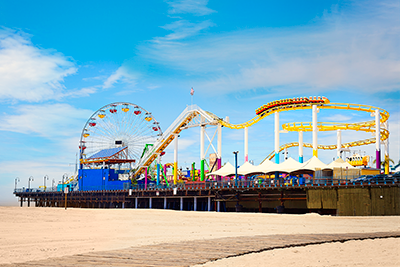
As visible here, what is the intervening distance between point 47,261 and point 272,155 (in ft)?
196

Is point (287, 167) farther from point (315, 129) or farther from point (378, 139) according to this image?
point (378, 139)

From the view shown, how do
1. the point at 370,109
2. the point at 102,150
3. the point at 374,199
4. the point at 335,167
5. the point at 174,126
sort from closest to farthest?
the point at 374,199
the point at 335,167
the point at 370,109
the point at 174,126
the point at 102,150

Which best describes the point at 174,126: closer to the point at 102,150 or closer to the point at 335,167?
the point at 102,150

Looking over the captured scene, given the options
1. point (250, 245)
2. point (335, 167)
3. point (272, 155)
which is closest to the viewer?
point (250, 245)

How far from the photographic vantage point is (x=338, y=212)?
109 ft

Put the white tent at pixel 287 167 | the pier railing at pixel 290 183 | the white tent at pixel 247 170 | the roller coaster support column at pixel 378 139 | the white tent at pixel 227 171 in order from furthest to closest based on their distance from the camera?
the white tent at pixel 227 171
the white tent at pixel 247 170
the roller coaster support column at pixel 378 139
the white tent at pixel 287 167
the pier railing at pixel 290 183

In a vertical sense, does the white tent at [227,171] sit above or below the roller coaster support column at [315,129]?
below

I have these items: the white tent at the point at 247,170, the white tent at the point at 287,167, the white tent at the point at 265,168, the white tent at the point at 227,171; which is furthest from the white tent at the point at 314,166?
the white tent at the point at 227,171

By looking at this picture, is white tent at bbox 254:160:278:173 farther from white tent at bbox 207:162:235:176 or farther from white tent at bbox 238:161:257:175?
white tent at bbox 207:162:235:176

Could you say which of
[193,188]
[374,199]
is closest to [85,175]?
[193,188]

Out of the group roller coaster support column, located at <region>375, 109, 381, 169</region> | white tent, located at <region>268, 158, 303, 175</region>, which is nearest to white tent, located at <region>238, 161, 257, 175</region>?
white tent, located at <region>268, 158, 303, 175</region>

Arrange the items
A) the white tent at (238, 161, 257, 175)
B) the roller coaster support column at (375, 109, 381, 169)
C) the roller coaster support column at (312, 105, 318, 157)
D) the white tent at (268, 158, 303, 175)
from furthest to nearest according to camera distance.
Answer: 1. the roller coaster support column at (312, 105, 318, 157)
2. the white tent at (238, 161, 257, 175)
3. the roller coaster support column at (375, 109, 381, 169)
4. the white tent at (268, 158, 303, 175)

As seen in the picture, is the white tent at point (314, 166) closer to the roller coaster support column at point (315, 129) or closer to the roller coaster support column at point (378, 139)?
the roller coaster support column at point (315, 129)

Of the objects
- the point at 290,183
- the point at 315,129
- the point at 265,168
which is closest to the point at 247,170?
the point at 265,168
